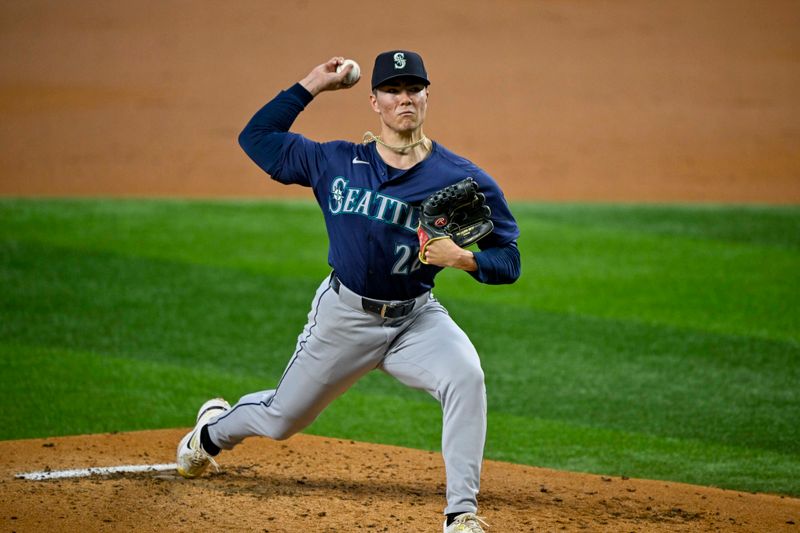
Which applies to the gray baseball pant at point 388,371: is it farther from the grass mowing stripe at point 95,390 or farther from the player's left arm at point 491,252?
the grass mowing stripe at point 95,390

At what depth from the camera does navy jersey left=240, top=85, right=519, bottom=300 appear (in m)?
4.34

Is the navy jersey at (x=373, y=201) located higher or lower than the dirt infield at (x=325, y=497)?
higher

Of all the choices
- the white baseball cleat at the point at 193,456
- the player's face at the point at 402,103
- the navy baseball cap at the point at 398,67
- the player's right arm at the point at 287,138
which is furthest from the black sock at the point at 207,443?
the navy baseball cap at the point at 398,67

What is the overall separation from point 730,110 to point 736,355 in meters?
10.3

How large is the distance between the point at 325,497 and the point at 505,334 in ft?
10.6

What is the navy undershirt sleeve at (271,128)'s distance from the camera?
4.55m

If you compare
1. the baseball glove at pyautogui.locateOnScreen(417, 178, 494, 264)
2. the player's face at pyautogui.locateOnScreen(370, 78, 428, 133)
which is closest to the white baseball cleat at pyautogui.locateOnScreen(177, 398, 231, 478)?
the baseball glove at pyautogui.locateOnScreen(417, 178, 494, 264)

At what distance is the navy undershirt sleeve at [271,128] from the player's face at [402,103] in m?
0.35

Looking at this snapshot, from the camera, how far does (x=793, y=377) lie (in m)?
6.92

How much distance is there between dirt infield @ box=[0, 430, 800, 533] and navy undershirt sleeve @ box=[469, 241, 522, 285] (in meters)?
1.03

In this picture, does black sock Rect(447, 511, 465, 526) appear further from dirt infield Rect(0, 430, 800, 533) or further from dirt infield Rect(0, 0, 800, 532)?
dirt infield Rect(0, 0, 800, 532)

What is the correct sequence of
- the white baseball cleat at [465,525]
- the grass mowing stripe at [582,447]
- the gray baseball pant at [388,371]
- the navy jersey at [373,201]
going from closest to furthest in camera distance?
1. the white baseball cleat at [465,525]
2. the gray baseball pant at [388,371]
3. the navy jersey at [373,201]
4. the grass mowing stripe at [582,447]

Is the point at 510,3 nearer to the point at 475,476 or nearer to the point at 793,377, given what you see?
the point at 793,377

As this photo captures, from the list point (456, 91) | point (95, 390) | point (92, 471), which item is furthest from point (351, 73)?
point (456, 91)
